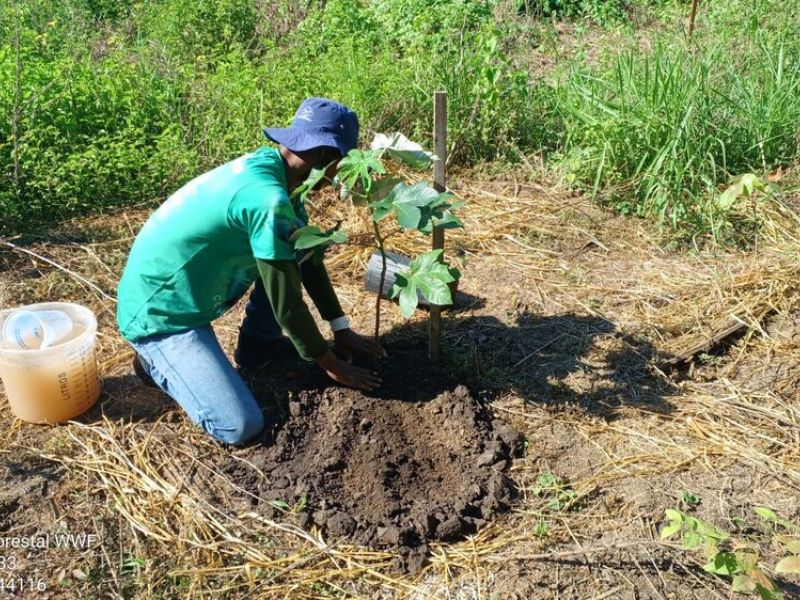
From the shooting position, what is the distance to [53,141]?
15.7ft

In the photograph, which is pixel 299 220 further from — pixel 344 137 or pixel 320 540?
pixel 320 540

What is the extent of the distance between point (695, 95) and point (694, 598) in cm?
287

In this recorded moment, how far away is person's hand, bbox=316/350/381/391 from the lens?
117 inches

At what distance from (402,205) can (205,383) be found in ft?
3.12

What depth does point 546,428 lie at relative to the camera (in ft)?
10.1

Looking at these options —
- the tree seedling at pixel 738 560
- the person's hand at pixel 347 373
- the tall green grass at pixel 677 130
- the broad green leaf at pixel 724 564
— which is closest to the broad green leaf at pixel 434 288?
the person's hand at pixel 347 373

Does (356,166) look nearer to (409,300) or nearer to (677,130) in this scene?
(409,300)

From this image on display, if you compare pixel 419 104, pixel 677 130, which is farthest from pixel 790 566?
pixel 419 104

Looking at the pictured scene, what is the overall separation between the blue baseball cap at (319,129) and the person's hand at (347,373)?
742 mm

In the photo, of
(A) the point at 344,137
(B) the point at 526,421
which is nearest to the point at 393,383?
(B) the point at 526,421

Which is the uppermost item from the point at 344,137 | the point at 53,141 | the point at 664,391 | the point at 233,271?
the point at 344,137

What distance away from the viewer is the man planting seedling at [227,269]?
2682 mm

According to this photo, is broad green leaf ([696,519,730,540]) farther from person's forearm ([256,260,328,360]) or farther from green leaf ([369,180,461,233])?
person's forearm ([256,260,328,360])

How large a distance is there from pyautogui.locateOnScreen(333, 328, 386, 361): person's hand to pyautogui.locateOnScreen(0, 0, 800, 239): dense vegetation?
6.00ft
